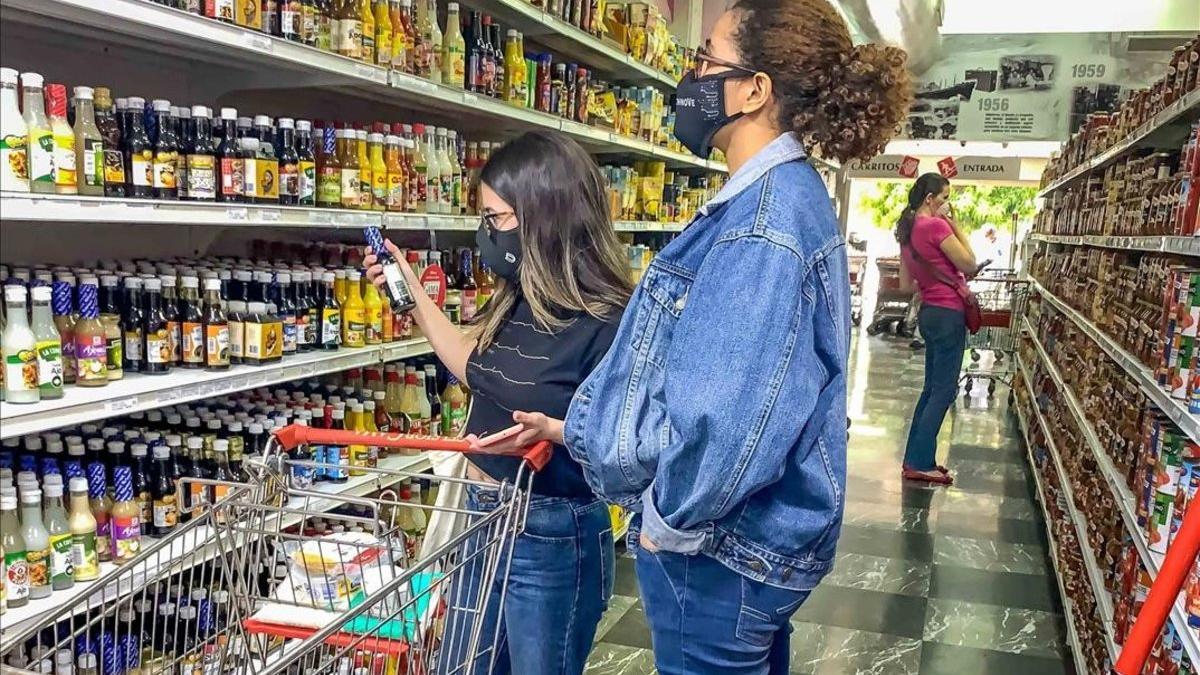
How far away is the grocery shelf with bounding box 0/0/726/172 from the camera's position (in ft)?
6.03

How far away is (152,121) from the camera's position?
2.10m

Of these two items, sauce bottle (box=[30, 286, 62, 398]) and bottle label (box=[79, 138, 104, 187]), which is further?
bottle label (box=[79, 138, 104, 187])

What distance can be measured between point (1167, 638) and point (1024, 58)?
8390 millimetres

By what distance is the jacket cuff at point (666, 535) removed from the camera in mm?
1453

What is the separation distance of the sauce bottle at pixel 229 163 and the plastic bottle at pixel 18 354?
21.8 inches

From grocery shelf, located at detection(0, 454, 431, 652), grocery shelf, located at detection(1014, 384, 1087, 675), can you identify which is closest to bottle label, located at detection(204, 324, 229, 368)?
grocery shelf, located at detection(0, 454, 431, 652)

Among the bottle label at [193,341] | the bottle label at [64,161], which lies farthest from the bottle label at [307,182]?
the bottle label at [64,161]

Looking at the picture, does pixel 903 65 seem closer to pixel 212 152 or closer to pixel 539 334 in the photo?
pixel 539 334

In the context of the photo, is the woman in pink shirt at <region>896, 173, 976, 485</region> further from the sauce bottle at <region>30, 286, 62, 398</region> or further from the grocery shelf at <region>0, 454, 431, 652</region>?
the sauce bottle at <region>30, 286, 62, 398</region>

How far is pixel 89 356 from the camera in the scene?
1965 millimetres

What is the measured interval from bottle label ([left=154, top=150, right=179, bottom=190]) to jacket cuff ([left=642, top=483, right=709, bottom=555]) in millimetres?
1313

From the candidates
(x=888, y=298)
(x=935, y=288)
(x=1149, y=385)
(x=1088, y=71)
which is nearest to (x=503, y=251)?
(x=1149, y=385)

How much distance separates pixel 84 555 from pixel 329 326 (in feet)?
2.99

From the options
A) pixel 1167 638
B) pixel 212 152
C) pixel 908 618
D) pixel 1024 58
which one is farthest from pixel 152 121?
pixel 1024 58
